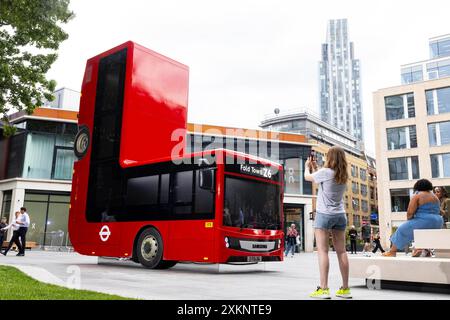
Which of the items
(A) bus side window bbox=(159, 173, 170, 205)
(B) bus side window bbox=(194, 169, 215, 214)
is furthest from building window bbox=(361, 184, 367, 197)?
(B) bus side window bbox=(194, 169, 215, 214)

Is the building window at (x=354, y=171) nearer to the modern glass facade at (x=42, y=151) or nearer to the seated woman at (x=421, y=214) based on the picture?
the modern glass facade at (x=42, y=151)

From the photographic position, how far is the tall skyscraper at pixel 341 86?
168m

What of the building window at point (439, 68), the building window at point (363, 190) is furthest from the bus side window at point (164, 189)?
the building window at point (363, 190)

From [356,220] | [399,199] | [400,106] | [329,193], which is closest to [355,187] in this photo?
[356,220]

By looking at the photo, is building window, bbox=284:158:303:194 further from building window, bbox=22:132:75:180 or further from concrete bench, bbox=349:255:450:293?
concrete bench, bbox=349:255:450:293

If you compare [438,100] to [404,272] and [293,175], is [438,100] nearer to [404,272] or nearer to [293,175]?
[293,175]

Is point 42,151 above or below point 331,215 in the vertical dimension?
above

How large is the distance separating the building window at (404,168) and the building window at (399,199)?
1.35 meters

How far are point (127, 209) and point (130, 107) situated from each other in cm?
252

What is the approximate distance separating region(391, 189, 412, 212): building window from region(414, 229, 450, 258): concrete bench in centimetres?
4234

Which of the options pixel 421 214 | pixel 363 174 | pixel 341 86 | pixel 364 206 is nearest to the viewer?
pixel 421 214

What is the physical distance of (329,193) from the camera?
209 inches

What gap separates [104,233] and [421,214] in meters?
7.49
